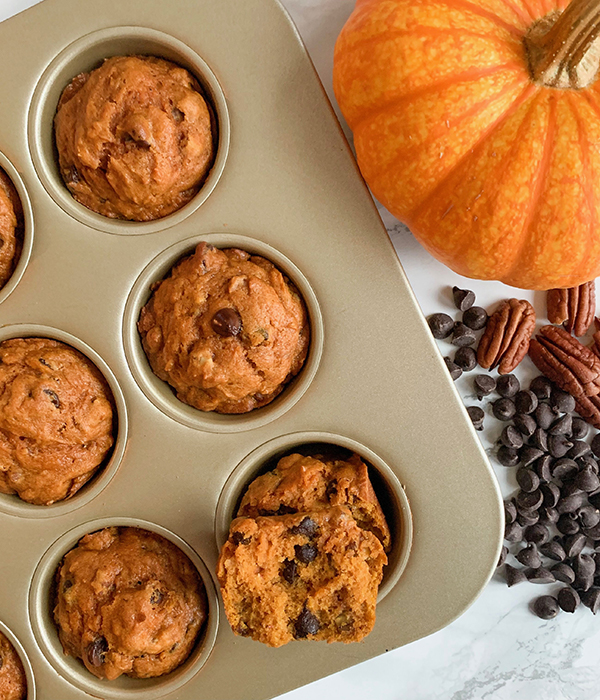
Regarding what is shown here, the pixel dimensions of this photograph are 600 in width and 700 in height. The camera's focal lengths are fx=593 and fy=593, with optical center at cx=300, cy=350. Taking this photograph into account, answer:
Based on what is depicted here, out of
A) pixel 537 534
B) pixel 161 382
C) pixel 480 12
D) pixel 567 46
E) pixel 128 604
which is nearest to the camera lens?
pixel 567 46

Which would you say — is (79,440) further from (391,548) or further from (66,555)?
(391,548)

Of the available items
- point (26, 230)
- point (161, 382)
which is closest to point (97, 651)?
point (161, 382)

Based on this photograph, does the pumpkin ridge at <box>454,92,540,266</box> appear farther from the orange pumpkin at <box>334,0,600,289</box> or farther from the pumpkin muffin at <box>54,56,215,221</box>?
the pumpkin muffin at <box>54,56,215,221</box>

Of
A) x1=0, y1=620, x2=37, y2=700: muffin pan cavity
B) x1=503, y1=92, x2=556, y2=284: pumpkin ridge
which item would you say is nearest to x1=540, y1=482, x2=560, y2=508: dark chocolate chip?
x1=503, y1=92, x2=556, y2=284: pumpkin ridge

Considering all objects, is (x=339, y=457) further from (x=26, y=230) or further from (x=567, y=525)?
(x=26, y=230)

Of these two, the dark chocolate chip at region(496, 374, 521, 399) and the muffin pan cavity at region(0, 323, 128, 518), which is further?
the dark chocolate chip at region(496, 374, 521, 399)

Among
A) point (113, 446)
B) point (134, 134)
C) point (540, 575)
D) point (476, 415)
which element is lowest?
point (540, 575)

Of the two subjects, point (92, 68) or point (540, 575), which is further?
point (540, 575)
